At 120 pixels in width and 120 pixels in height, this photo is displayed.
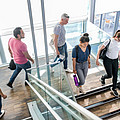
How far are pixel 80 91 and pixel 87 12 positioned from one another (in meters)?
2.59

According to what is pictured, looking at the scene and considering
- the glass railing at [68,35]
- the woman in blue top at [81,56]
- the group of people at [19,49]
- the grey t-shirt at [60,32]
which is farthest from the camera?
the glass railing at [68,35]

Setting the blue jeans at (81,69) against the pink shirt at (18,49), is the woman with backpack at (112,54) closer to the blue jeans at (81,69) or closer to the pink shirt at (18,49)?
the blue jeans at (81,69)

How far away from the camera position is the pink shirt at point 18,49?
382 centimetres

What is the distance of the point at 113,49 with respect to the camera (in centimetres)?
385

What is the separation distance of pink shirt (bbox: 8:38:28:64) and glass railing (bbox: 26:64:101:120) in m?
0.59

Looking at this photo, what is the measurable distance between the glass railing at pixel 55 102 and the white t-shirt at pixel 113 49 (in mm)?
1209

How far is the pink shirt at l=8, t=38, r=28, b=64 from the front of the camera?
3824 mm

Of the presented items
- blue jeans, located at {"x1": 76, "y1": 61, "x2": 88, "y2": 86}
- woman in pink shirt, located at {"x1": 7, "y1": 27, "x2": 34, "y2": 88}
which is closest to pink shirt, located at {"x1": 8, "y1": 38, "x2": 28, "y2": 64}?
woman in pink shirt, located at {"x1": 7, "y1": 27, "x2": 34, "y2": 88}

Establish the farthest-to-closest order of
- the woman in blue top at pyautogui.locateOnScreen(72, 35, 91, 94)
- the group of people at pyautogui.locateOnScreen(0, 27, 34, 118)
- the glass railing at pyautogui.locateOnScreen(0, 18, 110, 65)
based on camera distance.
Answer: the glass railing at pyautogui.locateOnScreen(0, 18, 110, 65), the group of people at pyautogui.locateOnScreen(0, 27, 34, 118), the woman in blue top at pyautogui.locateOnScreen(72, 35, 91, 94)

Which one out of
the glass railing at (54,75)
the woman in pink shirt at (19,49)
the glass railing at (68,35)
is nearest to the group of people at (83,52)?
the glass railing at (54,75)

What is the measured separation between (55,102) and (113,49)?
2003 millimetres

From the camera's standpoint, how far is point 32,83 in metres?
3.57

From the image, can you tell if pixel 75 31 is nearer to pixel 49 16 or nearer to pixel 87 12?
pixel 87 12

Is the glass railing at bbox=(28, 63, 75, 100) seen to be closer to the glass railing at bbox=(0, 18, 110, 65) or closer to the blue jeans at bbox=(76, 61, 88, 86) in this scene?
the blue jeans at bbox=(76, 61, 88, 86)
